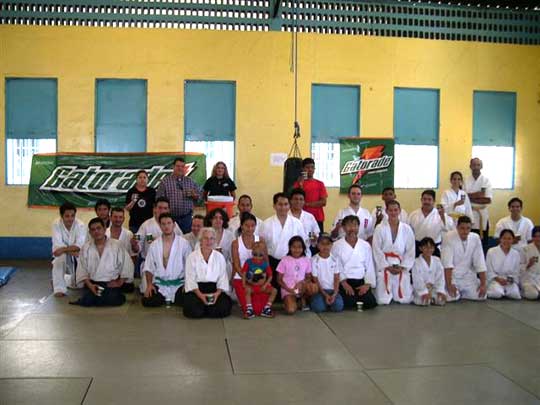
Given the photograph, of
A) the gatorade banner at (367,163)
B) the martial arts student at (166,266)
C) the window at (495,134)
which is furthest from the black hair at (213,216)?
the window at (495,134)

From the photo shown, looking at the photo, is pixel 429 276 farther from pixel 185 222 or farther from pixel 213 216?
pixel 185 222

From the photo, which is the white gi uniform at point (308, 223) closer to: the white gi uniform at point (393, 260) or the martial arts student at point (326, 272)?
the martial arts student at point (326, 272)

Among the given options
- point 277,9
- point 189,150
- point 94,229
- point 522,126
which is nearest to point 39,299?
point 94,229

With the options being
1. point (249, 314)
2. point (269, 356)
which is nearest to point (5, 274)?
point (249, 314)

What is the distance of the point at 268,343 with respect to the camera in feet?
14.5

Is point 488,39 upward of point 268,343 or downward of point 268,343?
upward

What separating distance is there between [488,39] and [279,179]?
430 centimetres

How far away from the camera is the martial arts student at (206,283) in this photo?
5.24 m

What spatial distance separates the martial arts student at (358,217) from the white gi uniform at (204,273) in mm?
1671

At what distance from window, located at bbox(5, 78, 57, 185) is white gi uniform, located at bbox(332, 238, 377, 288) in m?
5.04

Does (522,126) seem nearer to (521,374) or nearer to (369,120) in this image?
(369,120)

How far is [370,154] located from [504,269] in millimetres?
3023

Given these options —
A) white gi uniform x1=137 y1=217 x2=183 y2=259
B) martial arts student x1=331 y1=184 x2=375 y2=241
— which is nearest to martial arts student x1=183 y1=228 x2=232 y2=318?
white gi uniform x1=137 y1=217 x2=183 y2=259

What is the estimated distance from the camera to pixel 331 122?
8781 mm
